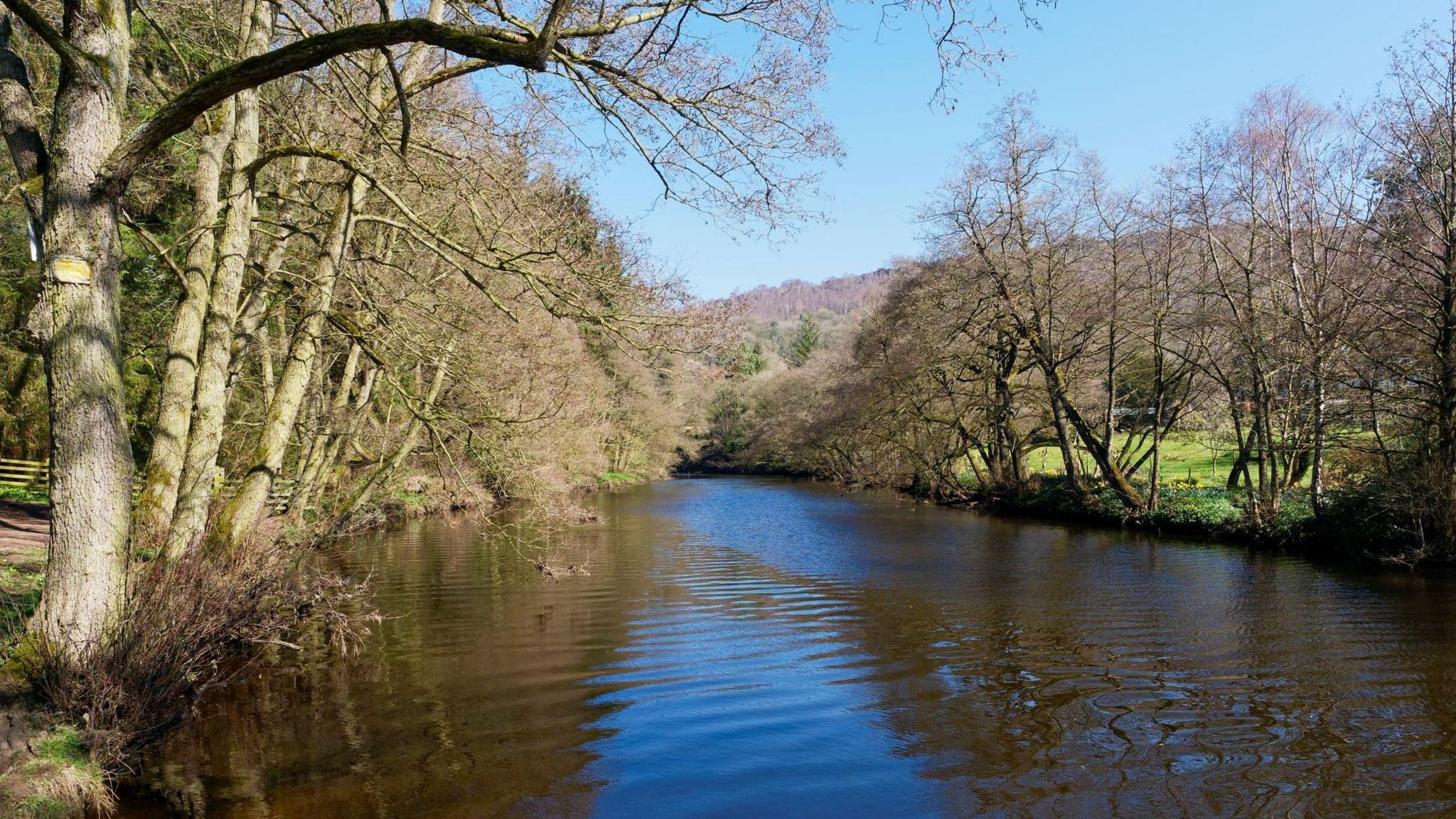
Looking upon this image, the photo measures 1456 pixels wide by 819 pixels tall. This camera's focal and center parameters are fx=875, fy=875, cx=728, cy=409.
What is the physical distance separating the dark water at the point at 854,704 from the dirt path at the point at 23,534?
317cm

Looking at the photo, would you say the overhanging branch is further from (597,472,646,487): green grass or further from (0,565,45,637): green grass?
(597,472,646,487): green grass

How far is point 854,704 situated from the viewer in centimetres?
665

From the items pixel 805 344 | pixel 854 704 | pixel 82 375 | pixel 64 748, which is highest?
pixel 805 344

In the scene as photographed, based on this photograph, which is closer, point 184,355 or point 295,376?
point 184,355

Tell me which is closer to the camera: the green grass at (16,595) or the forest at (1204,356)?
the green grass at (16,595)

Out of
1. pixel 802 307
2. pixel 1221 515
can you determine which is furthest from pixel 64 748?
pixel 802 307

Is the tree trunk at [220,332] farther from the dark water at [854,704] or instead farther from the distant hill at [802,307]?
the distant hill at [802,307]

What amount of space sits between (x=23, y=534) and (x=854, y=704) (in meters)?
11.7

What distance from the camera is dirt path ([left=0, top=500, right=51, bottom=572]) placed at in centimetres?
901

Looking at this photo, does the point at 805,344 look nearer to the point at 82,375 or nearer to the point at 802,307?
the point at 802,307

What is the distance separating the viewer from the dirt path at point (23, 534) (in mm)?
9008

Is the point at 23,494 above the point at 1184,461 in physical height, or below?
below

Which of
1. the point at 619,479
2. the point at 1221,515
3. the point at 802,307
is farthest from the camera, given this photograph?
the point at 802,307

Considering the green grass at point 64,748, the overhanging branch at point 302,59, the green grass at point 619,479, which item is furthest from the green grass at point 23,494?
the green grass at point 619,479
